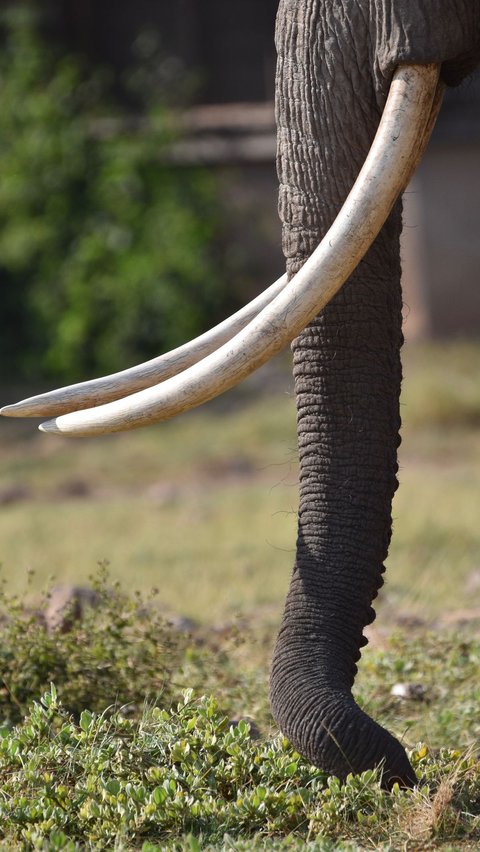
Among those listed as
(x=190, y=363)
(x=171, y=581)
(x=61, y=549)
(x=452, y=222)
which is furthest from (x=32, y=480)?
(x=190, y=363)

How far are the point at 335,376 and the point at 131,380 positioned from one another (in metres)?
0.46

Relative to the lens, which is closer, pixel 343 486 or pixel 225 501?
pixel 343 486

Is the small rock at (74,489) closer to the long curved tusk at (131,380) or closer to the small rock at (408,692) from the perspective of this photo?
the small rock at (408,692)

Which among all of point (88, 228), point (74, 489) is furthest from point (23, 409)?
point (88, 228)

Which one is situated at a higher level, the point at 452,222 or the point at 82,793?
the point at 452,222

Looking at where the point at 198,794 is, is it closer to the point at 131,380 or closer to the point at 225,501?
the point at 131,380

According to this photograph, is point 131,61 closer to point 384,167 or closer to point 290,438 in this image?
point 290,438

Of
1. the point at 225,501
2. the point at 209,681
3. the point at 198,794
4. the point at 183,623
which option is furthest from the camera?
the point at 225,501

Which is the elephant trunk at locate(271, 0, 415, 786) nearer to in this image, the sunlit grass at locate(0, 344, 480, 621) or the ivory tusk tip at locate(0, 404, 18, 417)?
the ivory tusk tip at locate(0, 404, 18, 417)

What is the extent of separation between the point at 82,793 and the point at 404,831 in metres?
0.71

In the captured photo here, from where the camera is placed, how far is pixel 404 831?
2.94 m

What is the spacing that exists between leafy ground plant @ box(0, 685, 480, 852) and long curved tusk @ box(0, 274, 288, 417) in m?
0.75

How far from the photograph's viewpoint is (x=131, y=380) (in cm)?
314

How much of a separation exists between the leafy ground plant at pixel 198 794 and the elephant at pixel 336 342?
0.11 m
